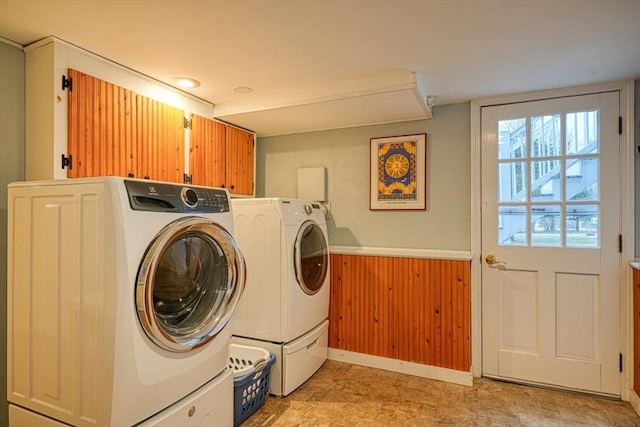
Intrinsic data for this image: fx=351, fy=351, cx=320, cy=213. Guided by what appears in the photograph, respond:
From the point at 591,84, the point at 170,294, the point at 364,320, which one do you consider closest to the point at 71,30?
the point at 170,294

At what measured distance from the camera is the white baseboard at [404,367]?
2.64 m

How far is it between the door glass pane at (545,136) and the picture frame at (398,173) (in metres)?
0.77

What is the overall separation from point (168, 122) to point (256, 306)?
143 cm

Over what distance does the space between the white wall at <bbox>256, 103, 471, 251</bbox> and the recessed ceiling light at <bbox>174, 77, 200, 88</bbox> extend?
112 cm

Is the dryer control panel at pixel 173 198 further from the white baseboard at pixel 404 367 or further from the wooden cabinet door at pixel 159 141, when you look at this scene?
the white baseboard at pixel 404 367

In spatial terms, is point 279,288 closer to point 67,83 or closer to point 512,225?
point 67,83

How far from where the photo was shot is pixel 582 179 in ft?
8.08

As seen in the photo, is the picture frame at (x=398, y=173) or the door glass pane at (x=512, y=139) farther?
the picture frame at (x=398, y=173)

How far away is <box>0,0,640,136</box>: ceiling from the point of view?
61.2 inches

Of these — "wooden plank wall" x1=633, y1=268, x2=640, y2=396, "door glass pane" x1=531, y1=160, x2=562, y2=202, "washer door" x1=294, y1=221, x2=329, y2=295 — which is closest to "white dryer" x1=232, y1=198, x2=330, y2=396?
"washer door" x1=294, y1=221, x2=329, y2=295

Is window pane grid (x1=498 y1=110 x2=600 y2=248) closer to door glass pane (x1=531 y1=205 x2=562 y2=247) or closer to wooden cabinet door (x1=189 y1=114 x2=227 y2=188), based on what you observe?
door glass pane (x1=531 y1=205 x2=562 y2=247)

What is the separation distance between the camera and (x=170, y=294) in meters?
1.71

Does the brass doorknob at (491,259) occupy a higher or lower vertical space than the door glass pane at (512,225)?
lower

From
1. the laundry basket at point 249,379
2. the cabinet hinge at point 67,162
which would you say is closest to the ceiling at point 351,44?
the cabinet hinge at point 67,162
